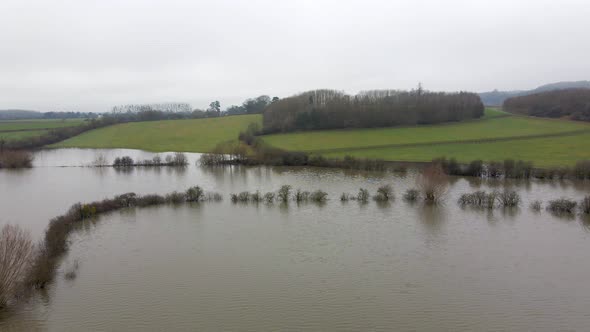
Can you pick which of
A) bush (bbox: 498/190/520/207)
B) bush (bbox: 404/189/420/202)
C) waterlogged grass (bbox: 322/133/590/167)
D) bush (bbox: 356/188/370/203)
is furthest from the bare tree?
waterlogged grass (bbox: 322/133/590/167)

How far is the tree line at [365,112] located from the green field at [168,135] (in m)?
6.31

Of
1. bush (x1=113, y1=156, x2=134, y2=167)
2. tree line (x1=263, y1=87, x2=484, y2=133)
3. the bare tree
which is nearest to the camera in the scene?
the bare tree

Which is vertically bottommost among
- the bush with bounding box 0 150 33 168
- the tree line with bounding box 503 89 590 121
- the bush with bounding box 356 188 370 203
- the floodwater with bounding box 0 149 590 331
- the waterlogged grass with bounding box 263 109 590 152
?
the floodwater with bounding box 0 149 590 331

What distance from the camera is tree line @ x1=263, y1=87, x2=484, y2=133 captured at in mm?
53531

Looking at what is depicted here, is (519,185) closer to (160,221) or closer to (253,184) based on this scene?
(253,184)

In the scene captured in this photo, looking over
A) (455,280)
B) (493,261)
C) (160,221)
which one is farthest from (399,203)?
(160,221)

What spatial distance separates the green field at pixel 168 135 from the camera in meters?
54.2

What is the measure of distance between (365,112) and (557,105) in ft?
85.8

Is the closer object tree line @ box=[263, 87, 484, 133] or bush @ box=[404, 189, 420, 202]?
bush @ box=[404, 189, 420, 202]

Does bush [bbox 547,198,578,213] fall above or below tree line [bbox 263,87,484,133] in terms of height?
below

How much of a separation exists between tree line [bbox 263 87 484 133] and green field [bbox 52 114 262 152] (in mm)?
6305

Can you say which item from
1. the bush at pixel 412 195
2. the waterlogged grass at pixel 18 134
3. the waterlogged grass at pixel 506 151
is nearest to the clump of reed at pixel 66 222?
the bush at pixel 412 195

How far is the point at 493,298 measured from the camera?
1216 cm

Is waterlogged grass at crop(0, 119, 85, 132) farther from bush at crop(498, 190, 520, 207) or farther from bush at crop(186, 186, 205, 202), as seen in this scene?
bush at crop(498, 190, 520, 207)
